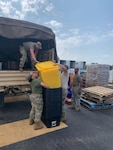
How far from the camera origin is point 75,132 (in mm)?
3508

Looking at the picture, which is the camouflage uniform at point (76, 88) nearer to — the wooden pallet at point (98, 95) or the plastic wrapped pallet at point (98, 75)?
the wooden pallet at point (98, 95)

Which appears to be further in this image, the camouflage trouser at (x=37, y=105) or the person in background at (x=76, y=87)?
the person in background at (x=76, y=87)

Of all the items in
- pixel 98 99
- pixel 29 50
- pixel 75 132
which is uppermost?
pixel 29 50

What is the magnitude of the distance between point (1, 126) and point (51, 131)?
1.32 m

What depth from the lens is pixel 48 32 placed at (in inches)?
187

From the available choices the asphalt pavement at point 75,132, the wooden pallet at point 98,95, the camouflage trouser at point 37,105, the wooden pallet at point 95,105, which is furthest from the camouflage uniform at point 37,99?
the wooden pallet at point 98,95

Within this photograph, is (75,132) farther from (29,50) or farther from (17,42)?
(17,42)

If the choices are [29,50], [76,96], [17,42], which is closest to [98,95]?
[76,96]

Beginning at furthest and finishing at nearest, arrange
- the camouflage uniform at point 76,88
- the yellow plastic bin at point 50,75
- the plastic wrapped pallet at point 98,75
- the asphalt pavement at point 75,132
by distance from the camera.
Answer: the plastic wrapped pallet at point 98,75
the camouflage uniform at point 76,88
the yellow plastic bin at point 50,75
the asphalt pavement at point 75,132

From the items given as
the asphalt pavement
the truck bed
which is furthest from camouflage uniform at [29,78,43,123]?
the truck bed

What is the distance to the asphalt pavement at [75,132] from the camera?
9.53 ft

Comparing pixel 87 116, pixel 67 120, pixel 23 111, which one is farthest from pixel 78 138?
pixel 23 111

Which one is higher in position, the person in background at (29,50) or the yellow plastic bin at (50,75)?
the person in background at (29,50)

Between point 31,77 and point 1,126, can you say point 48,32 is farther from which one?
point 1,126
